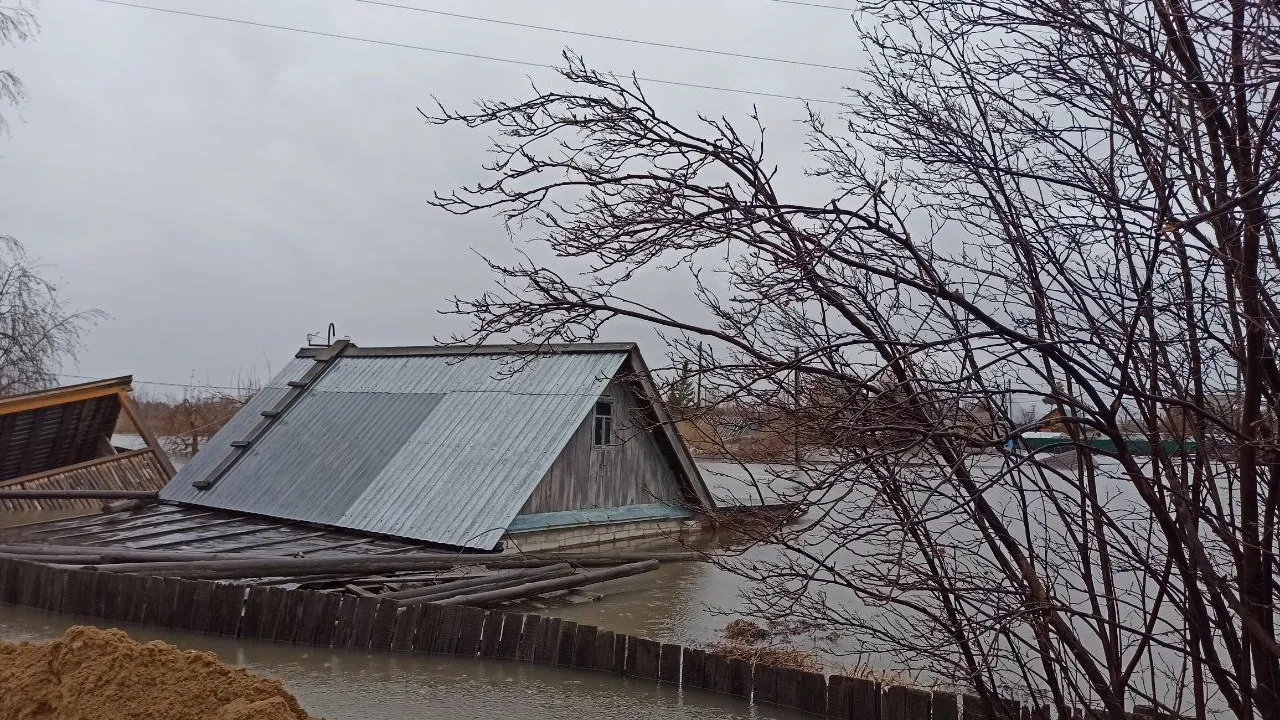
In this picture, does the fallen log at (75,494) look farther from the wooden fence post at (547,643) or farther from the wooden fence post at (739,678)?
the wooden fence post at (739,678)

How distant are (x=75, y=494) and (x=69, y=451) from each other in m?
3.57

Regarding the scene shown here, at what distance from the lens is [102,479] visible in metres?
23.0

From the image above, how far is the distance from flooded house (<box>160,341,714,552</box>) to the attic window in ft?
0.08

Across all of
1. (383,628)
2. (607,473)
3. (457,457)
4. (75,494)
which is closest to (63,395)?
(75,494)

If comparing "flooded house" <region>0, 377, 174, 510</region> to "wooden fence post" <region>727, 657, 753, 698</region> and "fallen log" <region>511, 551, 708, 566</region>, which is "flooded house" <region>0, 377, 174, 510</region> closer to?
"fallen log" <region>511, 551, 708, 566</region>

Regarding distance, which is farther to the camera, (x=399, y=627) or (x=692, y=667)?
(x=399, y=627)

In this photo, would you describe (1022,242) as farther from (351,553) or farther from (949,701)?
(351,553)

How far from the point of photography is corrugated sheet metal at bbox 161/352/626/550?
16.9 meters

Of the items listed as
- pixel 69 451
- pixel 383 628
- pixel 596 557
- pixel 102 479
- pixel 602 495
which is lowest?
pixel 383 628

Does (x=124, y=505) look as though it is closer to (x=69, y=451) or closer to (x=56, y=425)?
(x=56, y=425)

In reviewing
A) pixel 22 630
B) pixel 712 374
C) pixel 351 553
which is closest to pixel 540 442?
pixel 351 553

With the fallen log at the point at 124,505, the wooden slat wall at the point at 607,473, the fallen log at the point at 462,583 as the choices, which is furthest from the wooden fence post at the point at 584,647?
the fallen log at the point at 124,505

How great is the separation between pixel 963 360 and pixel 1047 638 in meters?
1.39

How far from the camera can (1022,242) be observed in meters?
4.81
